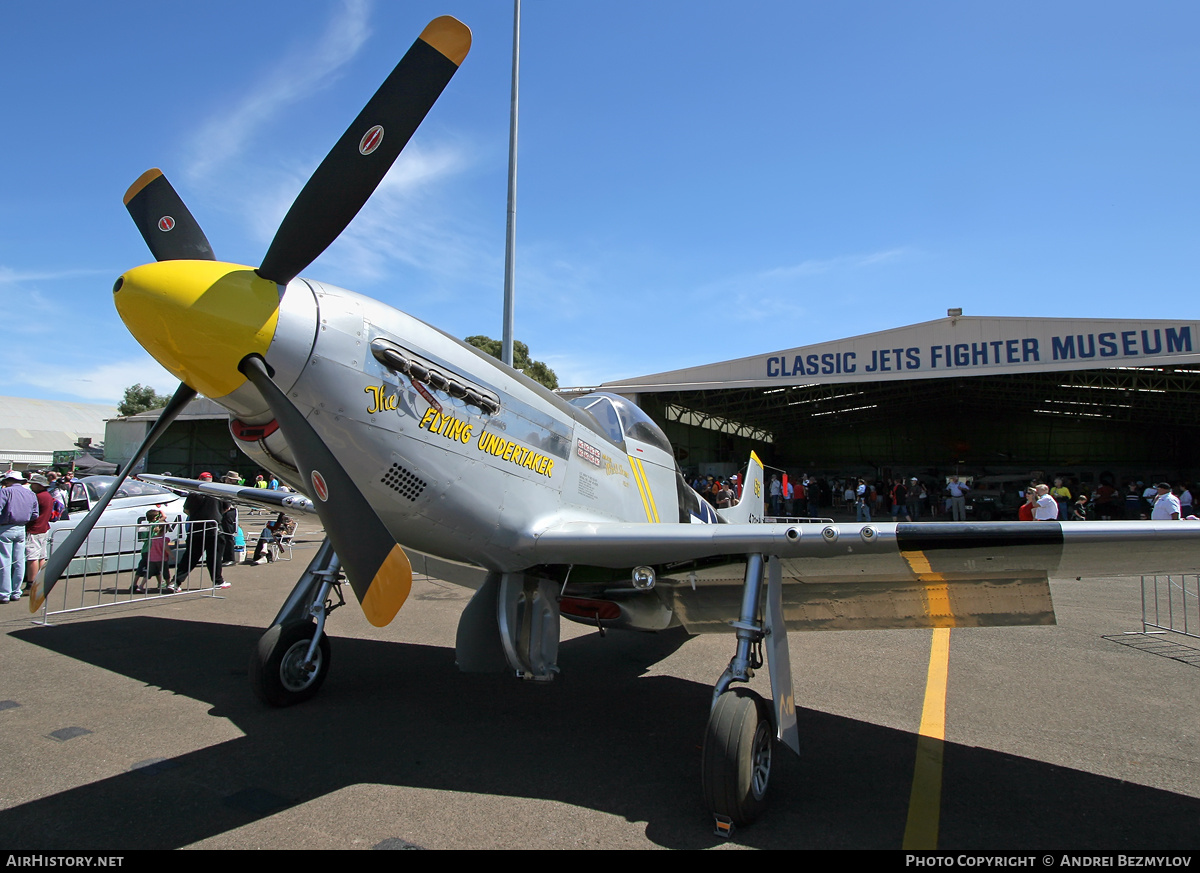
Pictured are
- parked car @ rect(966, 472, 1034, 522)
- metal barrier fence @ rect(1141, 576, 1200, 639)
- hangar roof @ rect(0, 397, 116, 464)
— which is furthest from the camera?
hangar roof @ rect(0, 397, 116, 464)

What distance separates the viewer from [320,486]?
2.89 meters

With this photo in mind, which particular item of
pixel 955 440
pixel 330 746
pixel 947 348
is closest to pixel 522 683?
pixel 330 746

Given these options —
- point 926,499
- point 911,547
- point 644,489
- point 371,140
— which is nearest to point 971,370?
point 926,499

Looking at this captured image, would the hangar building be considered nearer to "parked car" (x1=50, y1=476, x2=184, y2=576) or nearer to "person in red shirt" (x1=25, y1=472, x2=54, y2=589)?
"parked car" (x1=50, y1=476, x2=184, y2=576)

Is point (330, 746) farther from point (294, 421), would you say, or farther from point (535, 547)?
point (294, 421)

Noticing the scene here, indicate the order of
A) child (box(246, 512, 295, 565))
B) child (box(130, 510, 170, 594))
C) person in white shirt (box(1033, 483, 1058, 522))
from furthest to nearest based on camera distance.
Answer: child (box(246, 512, 295, 565)) → person in white shirt (box(1033, 483, 1058, 522)) → child (box(130, 510, 170, 594))

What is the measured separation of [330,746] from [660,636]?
4.02m

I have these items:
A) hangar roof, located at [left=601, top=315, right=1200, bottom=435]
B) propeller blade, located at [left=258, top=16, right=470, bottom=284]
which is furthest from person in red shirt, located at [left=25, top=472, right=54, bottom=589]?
hangar roof, located at [left=601, top=315, right=1200, bottom=435]

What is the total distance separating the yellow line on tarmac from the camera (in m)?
2.92

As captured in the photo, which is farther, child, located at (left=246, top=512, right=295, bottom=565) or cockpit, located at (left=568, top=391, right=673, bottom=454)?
child, located at (left=246, top=512, right=295, bottom=565)

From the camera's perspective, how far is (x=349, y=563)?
113 inches

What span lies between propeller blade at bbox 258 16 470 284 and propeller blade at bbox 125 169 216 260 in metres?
0.84

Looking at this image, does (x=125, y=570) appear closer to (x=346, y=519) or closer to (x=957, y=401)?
(x=346, y=519)
